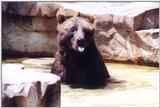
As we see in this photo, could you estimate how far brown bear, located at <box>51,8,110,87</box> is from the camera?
7.95ft

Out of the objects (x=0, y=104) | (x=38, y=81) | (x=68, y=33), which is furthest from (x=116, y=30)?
(x=0, y=104)

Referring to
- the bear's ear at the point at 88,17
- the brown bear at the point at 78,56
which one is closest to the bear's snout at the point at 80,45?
the brown bear at the point at 78,56

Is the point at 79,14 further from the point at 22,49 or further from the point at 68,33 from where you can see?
the point at 22,49

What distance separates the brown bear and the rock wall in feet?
0.13

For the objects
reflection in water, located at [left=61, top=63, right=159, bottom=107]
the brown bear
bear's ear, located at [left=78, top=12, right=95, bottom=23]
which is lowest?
reflection in water, located at [left=61, top=63, right=159, bottom=107]

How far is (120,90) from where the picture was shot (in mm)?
2432

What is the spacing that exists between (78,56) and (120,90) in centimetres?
29

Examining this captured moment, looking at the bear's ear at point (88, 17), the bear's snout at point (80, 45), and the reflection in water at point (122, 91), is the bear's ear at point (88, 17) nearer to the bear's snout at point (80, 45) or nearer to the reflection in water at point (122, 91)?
the bear's snout at point (80, 45)

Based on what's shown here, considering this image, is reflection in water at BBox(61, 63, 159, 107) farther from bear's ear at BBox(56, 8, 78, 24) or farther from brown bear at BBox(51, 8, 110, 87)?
bear's ear at BBox(56, 8, 78, 24)

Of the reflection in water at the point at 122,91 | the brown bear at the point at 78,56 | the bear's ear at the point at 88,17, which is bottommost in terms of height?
the reflection in water at the point at 122,91

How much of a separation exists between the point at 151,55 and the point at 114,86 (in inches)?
10.5

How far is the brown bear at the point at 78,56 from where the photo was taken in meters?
2.42

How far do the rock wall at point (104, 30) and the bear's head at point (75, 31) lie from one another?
0.12 ft

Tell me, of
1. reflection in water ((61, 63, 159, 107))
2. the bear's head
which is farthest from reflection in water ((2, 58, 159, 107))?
the bear's head
